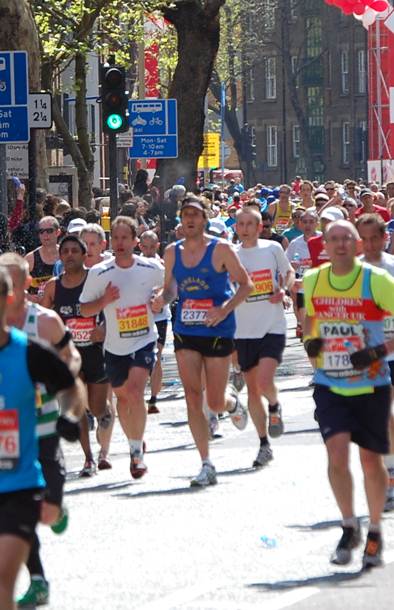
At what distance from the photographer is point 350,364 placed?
941 centimetres

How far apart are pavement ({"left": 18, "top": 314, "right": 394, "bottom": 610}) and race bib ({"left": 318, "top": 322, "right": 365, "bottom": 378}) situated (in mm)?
956

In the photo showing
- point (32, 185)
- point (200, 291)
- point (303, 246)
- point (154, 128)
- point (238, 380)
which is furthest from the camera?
point (154, 128)

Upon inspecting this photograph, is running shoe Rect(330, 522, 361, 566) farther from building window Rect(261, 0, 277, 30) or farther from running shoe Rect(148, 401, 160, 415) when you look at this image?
building window Rect(261, 0, 277, 30)

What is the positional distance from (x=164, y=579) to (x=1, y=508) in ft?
7.62

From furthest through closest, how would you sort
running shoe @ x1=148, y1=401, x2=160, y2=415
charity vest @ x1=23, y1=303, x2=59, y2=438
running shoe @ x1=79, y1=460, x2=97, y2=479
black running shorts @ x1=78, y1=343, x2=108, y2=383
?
running shoe @ x1=148, y1=401, x2=160, y2=415, black running shorts @ x1=78, y1=343, x2=108, y2=383, running shoe @ x1=79, y1=460, x2=97, y2=479, charity vest @ x1=23, y1=303, x2=59, y2=438

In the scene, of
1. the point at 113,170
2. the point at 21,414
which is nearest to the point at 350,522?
the point at 21,414

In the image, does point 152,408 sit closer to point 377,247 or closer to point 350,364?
point 377,247

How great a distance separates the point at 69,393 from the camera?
22.4 ft

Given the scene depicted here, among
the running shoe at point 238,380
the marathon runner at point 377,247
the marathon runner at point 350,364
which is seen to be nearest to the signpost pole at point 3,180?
the running shoe at point 238,380

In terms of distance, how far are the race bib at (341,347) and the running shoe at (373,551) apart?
2.73ft

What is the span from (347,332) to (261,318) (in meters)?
4.58

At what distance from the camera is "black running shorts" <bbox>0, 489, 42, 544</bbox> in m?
6.70

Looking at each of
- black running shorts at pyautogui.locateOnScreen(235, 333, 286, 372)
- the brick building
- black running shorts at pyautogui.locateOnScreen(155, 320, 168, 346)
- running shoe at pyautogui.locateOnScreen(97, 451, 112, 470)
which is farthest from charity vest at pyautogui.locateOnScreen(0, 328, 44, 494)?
the brick building

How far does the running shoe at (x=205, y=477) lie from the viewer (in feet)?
40.4
